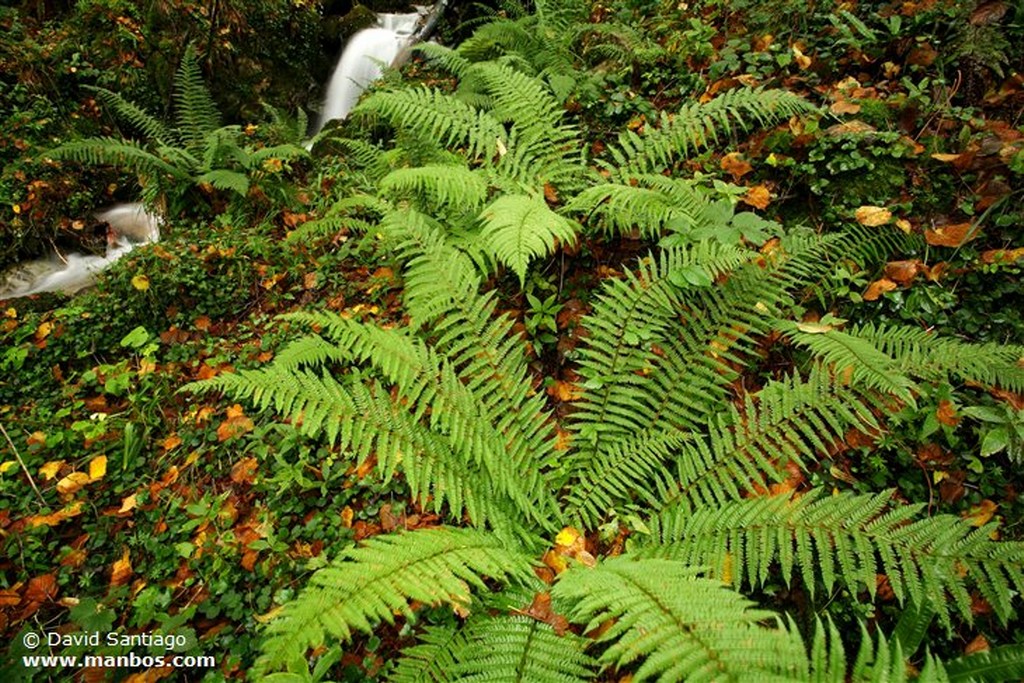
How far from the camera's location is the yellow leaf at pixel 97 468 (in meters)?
3.10

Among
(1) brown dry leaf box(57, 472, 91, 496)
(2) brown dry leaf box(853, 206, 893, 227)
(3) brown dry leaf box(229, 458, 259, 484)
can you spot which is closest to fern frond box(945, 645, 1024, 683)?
(2) brown dry leaf box(853, 206, 893, 227)

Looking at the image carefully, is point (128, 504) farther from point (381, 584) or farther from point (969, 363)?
point (969, 363)

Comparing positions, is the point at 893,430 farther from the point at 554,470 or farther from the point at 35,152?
the point at 35,152

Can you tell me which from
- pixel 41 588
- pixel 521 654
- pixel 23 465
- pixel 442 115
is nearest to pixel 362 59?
pixel 442 115

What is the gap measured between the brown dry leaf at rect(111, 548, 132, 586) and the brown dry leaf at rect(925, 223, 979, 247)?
4.48m

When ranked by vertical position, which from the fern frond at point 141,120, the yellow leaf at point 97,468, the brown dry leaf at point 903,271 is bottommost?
the yellow leaf at point 97,468

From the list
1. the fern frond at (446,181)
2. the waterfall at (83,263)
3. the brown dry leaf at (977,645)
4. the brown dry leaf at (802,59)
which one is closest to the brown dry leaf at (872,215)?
the brown dry leaf at (802,59)

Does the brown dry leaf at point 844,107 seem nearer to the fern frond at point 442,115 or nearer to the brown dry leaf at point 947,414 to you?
the brown dry leaf at point 947,414

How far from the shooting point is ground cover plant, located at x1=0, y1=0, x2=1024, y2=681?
175cm

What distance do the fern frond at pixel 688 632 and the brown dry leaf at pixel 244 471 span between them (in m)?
2.04

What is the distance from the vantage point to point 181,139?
19.5 ft

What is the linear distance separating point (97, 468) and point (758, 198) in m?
4.26

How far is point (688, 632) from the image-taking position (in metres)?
1.34

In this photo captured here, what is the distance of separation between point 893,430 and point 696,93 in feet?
9.16
